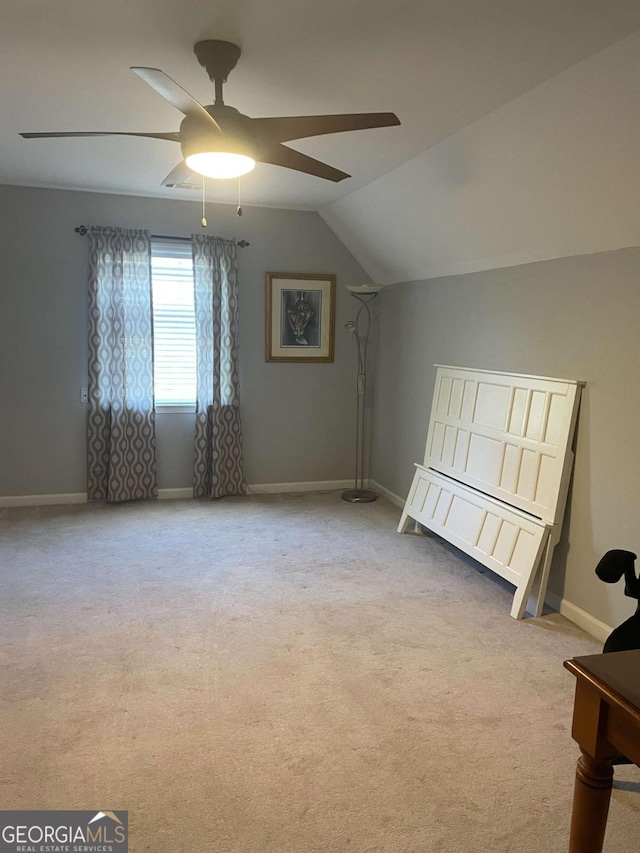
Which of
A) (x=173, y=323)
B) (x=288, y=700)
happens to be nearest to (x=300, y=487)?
(x=173, y=323)

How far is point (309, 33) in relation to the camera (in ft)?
7.20

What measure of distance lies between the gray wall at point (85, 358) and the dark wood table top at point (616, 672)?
428 cm

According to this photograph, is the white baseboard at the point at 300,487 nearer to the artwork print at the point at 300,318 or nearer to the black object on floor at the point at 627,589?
the artwork print at the point at 300,318

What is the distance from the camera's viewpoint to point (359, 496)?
5422mm

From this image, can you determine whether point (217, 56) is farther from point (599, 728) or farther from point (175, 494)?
point (175, 494)

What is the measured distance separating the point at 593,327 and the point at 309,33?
1886 millimetres

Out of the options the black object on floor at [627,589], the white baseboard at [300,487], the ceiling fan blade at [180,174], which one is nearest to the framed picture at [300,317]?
the white baseboard at [300,487]

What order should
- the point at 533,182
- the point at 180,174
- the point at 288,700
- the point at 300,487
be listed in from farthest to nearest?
the point at 300,487, the point at 533,182, the point at 180,174, the point at 288,700

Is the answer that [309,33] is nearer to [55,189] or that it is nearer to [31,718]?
[31,718]

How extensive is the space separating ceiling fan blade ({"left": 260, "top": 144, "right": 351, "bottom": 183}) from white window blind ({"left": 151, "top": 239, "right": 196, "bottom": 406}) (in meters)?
2.68

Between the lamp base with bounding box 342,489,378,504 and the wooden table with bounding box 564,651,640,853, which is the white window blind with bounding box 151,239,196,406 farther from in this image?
the wooden table with bounding box 564,651,640,853

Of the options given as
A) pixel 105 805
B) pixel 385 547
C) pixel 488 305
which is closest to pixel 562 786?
pixel 105 805

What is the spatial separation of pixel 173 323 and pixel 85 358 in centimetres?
76

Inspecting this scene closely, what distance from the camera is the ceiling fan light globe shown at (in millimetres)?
2324
